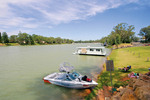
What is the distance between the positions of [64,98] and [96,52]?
29.6 meters

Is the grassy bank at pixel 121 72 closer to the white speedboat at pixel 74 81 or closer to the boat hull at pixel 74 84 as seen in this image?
the boat hull at pixel 74 84

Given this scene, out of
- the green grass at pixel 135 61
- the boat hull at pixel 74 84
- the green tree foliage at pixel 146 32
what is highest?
the green tree foliage at pixel 146 32

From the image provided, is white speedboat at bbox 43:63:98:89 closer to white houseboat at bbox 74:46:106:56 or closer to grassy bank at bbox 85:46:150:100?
grassy bank at bbox 85:46:150:100

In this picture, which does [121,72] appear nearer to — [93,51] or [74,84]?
[74,84]

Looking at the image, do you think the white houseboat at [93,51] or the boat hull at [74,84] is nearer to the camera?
the boat hull at [74,84]

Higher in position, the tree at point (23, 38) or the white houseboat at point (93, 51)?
the tree at point (23, 38)

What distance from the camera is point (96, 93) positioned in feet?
30.3

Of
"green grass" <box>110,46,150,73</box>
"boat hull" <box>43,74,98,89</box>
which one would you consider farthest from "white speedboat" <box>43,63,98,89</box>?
"green grass" <box>110,46,150,73</box>

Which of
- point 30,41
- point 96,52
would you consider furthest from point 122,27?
point 30,41

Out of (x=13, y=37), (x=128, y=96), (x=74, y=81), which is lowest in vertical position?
(x=74, y=81)

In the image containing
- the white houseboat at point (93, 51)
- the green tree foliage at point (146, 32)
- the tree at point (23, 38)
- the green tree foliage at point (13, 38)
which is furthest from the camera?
the tree at point (23, 38)

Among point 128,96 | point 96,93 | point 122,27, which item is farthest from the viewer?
point 122,27

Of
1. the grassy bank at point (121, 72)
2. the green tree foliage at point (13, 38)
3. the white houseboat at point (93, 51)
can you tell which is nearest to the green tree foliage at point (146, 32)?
the white houseboat at point (93, 51)

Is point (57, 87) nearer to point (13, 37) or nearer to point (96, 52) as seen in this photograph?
point (96, 52)
